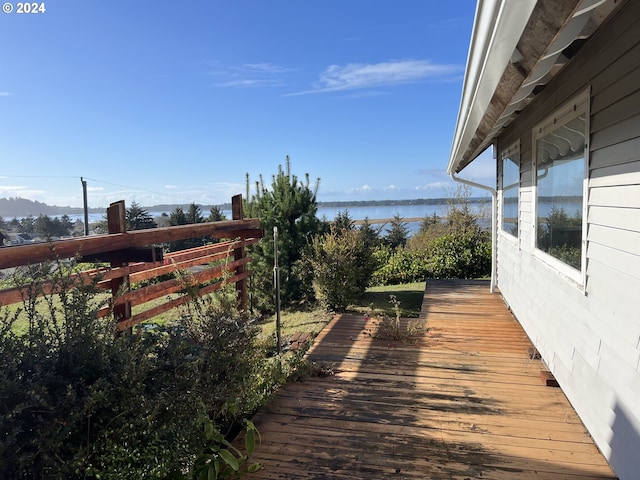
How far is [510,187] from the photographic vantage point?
18.4 feet

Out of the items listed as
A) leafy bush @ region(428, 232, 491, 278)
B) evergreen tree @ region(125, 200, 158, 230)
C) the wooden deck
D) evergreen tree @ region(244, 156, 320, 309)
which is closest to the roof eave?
the wooden deck

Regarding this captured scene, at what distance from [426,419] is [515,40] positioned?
2306 millimetres

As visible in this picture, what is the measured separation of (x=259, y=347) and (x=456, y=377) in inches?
67.4

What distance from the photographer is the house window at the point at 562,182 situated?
2.56 metres

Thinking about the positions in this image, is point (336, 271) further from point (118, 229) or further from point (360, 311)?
point (118, 229)

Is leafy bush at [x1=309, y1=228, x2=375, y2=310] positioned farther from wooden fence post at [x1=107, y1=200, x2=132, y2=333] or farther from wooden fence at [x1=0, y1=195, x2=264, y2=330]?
wooden fence post at [x1=107, y1=200, x2=132, y2=333]

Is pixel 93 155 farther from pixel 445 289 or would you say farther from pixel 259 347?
pixel 259 347

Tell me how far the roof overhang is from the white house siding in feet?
0.70

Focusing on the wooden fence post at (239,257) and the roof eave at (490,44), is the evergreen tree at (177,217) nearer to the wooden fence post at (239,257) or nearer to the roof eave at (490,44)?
the wooden fence post at (239,257)

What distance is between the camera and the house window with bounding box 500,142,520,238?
5013mm

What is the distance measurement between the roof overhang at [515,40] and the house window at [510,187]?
254cm

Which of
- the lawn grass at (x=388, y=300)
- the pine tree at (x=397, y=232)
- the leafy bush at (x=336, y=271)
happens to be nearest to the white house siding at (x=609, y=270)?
the lawn grass at (x=388, y=300)

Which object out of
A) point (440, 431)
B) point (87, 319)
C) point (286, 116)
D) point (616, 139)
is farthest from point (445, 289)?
point (286, 116)

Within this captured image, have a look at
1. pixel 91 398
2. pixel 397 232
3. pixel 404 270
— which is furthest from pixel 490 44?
pixel 397 232
